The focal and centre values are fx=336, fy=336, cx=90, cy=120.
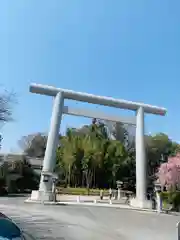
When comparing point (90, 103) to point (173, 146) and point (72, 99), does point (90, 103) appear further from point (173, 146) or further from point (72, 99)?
point (173, 146)

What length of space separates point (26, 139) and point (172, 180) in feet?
154

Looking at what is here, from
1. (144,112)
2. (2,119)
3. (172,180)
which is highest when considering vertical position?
(144,112)

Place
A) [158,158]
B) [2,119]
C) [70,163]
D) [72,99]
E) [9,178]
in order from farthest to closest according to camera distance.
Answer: [158,158] < [70,163] < [9,178] < [72,99] < [2,119]

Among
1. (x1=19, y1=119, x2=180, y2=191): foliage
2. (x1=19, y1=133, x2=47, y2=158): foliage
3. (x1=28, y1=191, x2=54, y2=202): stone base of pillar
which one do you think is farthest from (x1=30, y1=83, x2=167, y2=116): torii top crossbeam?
A: (x1=19, y1=133, x2=47, y2=158): foliage

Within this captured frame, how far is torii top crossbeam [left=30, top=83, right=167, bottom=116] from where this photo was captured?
30403 millimetres

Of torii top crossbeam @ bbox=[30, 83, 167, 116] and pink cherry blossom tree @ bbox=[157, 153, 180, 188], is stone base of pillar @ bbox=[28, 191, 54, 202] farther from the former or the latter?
pink cherry blossom tree @ bbox=[157, 153, 180, 188]

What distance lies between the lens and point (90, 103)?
105 ft

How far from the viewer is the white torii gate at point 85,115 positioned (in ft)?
97.3

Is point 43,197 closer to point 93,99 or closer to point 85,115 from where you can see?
point 85,115

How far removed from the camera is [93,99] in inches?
1232

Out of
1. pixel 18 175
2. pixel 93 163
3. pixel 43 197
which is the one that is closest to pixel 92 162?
pixel 93 163

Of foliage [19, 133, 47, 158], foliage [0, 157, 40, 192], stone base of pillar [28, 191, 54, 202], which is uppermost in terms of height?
foliage [19, 133, 47, 158]

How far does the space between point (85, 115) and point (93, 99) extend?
1.71 metres

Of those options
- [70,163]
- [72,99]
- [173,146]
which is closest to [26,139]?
[70,163]
